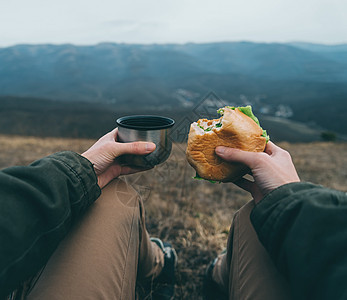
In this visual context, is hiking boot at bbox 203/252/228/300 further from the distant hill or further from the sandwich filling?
the distant hill

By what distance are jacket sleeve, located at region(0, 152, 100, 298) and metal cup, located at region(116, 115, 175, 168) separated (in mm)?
452

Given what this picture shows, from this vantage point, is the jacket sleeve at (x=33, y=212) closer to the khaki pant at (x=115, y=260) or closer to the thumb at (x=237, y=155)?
the khaki pant at (x=115, y=260)

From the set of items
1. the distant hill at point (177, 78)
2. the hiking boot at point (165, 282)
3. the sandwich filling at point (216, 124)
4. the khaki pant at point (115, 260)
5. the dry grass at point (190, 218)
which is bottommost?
the distant hill at point (177, 78)

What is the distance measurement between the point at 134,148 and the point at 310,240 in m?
1.05

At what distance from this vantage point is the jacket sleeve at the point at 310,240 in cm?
78

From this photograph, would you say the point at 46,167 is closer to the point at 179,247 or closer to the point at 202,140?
the point at 202,140

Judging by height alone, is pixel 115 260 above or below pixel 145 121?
below

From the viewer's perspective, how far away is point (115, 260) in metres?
1.17

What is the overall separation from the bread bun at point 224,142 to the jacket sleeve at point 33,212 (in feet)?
2.67

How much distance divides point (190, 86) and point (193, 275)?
130224 mm

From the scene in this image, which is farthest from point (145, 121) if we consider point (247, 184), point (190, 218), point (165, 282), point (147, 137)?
point (190, 218)

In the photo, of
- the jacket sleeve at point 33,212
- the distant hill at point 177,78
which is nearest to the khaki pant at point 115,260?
the jacket sleeve at point 33,212

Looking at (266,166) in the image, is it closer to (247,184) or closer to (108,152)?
(247,184)

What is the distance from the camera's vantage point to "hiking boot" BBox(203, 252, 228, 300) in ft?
5.45
